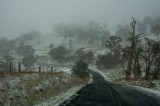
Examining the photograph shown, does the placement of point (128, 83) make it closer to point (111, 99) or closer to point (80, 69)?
A: point (111, 99)

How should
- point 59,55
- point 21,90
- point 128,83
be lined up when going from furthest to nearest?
point 59,55 → point 128,83 → point 21,90


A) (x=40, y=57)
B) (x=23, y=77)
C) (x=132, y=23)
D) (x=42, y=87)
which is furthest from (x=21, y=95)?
(x=40, y=57)

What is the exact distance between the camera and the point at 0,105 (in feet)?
53.0

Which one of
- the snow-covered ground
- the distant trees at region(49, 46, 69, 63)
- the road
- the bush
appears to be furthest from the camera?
the distant trees at region(49, 46, 69, 63)

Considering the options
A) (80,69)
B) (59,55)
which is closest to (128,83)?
(80,69)

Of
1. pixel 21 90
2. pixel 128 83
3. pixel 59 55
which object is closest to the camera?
pixel 21 90

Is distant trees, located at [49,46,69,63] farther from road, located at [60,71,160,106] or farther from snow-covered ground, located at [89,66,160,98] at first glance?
road, located at [60,71,160,106]

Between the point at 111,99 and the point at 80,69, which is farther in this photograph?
the point at 80,69

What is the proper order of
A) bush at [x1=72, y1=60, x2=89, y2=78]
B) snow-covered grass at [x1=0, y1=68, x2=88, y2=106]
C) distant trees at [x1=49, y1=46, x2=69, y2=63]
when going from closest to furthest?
1. snow-covered grass at [x1=0, y1=68, x2=88, y2=106]
2. bush at [x1=72, y1=60, x2=89, y2=78]
3. distant trees at [x1=49, y1=46, x2=69, y2=63]

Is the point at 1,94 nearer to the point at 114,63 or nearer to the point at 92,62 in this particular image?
the point at 114,63

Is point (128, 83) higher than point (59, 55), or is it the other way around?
point (59, 55)

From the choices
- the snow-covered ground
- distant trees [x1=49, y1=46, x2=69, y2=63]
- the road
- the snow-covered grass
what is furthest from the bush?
distant trees [x1=49, y1=46, x2=69, y2=63]

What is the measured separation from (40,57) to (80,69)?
356ft

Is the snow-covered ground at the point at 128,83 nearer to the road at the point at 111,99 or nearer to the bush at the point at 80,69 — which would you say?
the road at the point at 111,99
